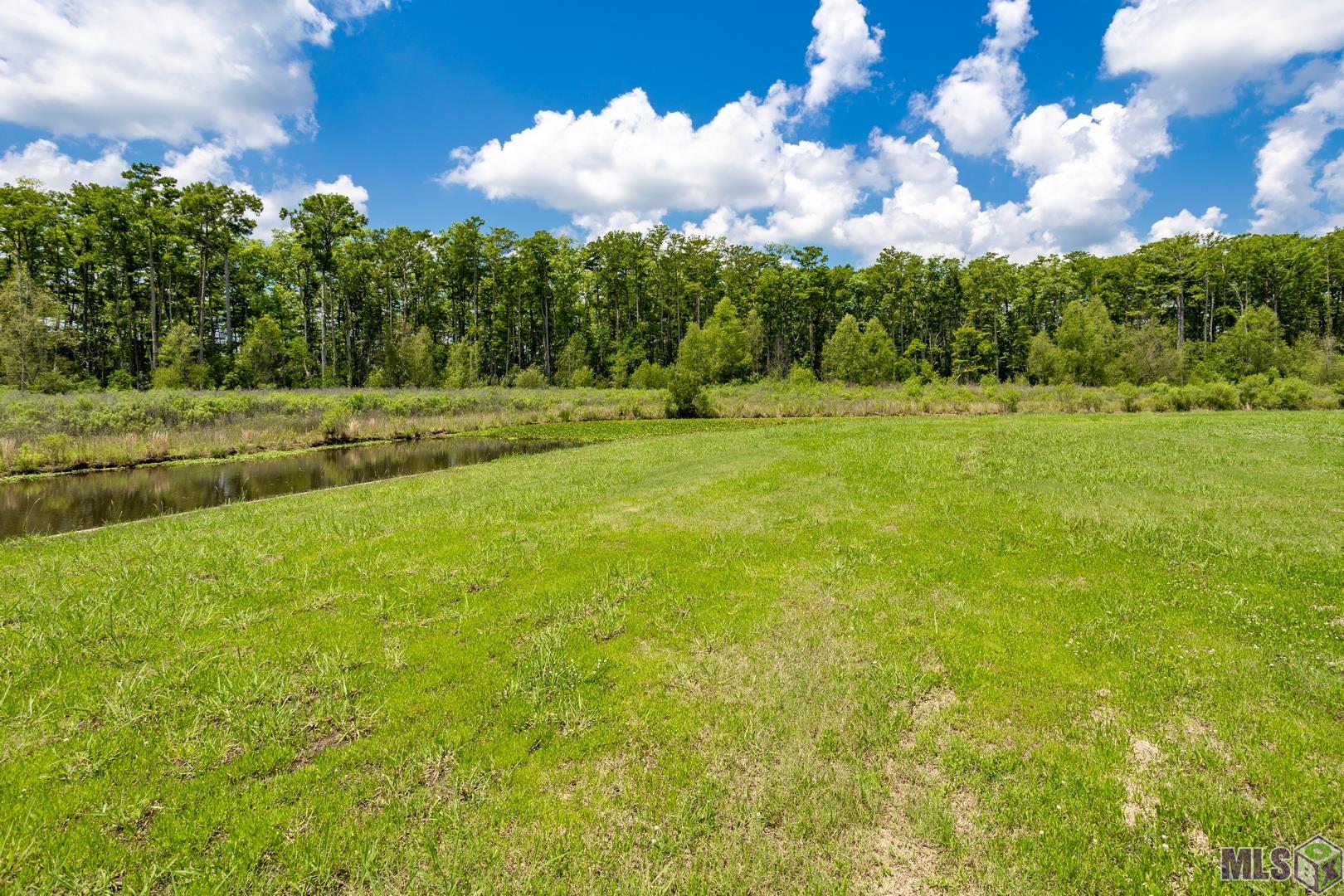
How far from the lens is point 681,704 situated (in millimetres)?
4160

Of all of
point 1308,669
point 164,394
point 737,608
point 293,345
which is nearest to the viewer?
point 1308,669

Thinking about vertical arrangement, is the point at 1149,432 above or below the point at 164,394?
below

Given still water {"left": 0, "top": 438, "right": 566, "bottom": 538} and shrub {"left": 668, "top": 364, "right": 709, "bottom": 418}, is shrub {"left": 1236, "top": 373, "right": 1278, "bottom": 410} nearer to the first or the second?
shrub {"left": 668, "top": 364, "right": 709, "bottom": 418}

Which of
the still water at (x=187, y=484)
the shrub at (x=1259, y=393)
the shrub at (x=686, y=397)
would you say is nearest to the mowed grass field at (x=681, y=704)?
the still water at (x=187, y=484)

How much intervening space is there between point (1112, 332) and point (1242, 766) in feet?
215

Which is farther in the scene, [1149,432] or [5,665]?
[1149,432]

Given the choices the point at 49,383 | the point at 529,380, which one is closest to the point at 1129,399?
the point at 529,380

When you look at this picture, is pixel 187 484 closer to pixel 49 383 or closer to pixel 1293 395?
pixel 49 383

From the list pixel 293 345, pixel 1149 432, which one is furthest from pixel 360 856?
pixel 293 345

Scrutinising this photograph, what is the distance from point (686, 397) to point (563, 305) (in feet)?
131

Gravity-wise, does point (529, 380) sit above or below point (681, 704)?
above

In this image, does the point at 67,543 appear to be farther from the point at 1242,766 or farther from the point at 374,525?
the point at 1242,766

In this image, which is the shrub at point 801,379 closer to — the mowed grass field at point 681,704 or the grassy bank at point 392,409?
the grassy bank at point 392,409

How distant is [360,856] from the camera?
2830 mm
